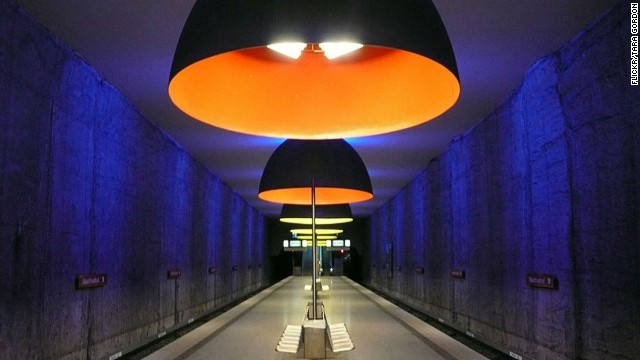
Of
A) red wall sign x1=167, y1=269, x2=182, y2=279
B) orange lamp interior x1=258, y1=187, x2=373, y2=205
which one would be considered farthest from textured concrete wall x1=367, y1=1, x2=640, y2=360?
red wall sign x1=167, y1=269, x2=182, y2=279

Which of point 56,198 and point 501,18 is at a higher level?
point 501,18

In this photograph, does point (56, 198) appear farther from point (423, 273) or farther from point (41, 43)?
point (423, 273)

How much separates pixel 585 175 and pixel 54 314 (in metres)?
5.93

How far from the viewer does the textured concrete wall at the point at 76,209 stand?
5.95 meters

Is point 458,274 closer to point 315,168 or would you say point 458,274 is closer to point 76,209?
point 76,209

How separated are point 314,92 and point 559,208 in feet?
16.6

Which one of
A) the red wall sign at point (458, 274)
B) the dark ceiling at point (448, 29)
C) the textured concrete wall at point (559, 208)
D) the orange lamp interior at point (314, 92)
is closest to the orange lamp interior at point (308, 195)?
the dark ceiling at point (448, 29)

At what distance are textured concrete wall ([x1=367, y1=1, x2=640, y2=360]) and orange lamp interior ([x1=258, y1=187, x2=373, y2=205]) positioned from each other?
234cm

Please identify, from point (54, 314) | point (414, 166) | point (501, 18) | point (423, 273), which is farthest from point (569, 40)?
point (423, 273)

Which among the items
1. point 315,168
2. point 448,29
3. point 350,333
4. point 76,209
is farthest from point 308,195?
point 76,209

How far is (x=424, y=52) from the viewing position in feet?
7.22

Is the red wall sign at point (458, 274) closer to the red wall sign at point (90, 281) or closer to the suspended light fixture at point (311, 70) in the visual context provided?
the red wall sign at point (90, 281)

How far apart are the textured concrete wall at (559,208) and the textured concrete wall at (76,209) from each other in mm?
5548

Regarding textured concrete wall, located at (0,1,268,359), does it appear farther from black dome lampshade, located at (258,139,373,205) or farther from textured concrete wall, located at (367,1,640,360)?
textured concrete wall, located at (367,1,640,360)
